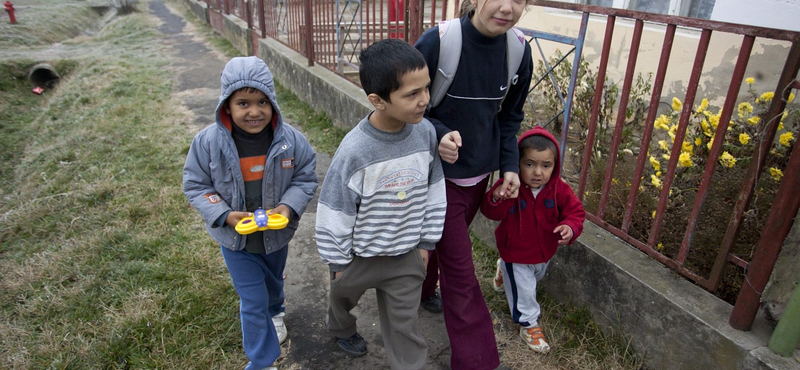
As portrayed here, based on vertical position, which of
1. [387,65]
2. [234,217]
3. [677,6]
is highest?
[677,6]

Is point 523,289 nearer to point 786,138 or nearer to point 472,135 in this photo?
point 472,135

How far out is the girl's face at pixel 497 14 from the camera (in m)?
1.81

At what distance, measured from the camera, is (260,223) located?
6.48ft

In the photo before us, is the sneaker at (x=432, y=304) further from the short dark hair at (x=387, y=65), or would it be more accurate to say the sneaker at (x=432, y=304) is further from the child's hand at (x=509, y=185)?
the short dark hair at (x=387, y=65)

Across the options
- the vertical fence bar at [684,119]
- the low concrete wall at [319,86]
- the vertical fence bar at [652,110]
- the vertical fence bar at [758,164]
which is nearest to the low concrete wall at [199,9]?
the low concrete wall at [319,86]

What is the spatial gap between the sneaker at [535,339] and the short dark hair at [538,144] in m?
0.87

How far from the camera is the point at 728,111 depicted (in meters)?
1.86

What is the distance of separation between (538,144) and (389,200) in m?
0.74

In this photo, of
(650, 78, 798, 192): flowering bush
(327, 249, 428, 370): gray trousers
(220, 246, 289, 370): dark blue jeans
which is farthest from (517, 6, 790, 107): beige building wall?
(220, 246, 289, 370): dark blue jeans

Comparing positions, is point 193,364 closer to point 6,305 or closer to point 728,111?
point 6,305

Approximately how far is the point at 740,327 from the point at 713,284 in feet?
0.68

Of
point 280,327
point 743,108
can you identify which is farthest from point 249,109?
point 743,108

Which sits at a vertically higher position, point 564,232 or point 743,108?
point 743,108

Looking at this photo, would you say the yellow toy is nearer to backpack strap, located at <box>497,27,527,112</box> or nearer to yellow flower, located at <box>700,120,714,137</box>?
backpack strap, located at <box>497,27,527,112</box>
